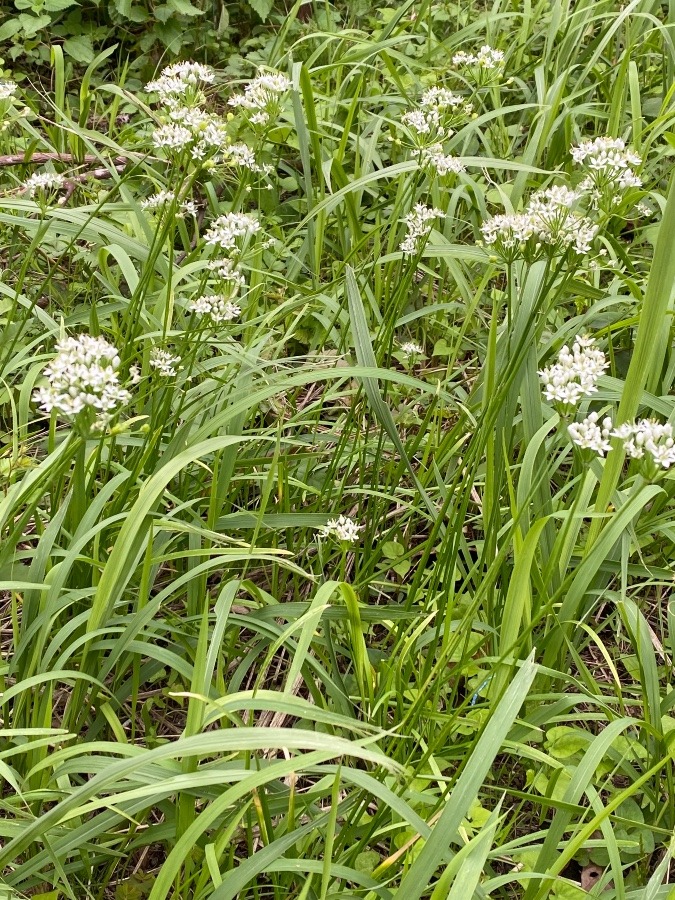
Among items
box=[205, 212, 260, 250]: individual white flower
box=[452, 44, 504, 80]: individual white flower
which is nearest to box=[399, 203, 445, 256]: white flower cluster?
box=[205, 212, 260, 250]: individual white flower

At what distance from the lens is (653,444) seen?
1153 mm

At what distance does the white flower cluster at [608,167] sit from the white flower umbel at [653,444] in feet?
2.15

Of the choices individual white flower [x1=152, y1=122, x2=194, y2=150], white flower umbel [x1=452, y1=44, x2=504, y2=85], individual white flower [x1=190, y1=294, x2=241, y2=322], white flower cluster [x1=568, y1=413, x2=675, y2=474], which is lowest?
individual white flower [x1=190, y1=294, x2=241, y2=322]

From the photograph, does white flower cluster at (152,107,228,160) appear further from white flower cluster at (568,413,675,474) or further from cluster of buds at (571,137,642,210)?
white flower cluster at (568,413,675,474)

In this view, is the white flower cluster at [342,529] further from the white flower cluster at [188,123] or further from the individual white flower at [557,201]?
the white flower cluster at [188,123]

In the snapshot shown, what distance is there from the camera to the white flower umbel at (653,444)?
3.74 feet

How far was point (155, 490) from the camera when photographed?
1.39m

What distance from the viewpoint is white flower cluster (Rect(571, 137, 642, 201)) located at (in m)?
1.64

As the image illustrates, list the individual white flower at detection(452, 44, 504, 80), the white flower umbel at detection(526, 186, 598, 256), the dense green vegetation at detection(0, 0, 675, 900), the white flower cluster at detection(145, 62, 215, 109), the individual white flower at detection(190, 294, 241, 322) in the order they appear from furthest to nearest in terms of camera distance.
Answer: the individual white flower at detection(452, 44, 504, 80) < the white flower cluster at detection(145, 62, 215, 109) < the individual white flower at detection(190, 294, 241, 322) < the white flower umbel at detection(526, 186, 598, 256) < the dense green vegetation at detection(0, 0, 675, 900)

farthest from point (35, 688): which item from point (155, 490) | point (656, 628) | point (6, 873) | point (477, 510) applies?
point (656, 628)

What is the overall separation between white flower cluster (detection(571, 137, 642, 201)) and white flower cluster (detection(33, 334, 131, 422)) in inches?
40.1

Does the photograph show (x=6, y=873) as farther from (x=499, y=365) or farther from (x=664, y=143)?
(x=664, y=143)

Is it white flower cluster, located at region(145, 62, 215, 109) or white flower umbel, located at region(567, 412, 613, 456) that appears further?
white flower cluster, located at region(145, 62, 215, 109)

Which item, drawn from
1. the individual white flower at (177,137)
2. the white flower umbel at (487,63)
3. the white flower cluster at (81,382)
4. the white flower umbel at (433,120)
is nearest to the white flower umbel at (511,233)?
the white flower umbel at (433,120)
